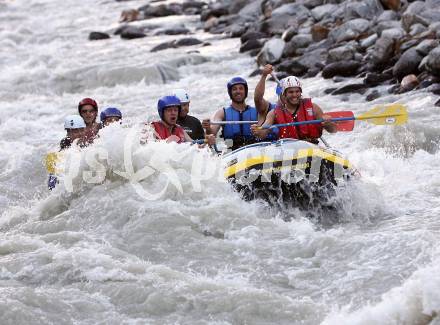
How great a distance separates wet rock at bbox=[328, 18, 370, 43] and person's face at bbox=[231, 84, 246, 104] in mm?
8374

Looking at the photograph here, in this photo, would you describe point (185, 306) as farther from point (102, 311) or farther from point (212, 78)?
point (212, 78)

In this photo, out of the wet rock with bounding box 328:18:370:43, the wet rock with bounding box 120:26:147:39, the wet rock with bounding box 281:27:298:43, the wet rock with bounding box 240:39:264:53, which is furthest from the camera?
the wet rock with bounding box 120:26:147:39

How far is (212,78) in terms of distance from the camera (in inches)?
756

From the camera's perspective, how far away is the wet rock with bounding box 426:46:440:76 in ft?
45.4

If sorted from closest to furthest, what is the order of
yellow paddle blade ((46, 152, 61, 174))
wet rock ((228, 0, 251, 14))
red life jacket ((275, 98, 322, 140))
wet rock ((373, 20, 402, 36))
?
red life jacket ((275, 98, 322, 140))
yellow paddle blade ((46, 152, 61, 174))
wet rock ((373, 20, 402, 36))
wet rock ((228, 0, 251, 14))

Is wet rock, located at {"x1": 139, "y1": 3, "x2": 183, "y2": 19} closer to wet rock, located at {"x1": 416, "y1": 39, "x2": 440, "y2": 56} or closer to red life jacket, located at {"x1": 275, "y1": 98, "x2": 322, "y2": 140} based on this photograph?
wet rock, located at {"x1": 416, "y1": 39, "x2": 440, "y2": 56}

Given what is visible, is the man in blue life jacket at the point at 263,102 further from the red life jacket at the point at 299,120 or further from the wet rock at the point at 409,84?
the wet rock at the point at 409,84

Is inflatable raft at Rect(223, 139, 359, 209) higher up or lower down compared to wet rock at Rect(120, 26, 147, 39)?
lower down

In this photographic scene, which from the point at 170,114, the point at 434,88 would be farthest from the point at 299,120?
the point at 434,88

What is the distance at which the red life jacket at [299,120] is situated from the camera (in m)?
9.30

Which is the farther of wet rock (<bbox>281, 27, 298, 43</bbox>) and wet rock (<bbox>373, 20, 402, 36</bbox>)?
wet rock (<bbox>281, 27, 298, 43</bbox>)

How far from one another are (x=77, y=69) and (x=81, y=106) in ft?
33.2

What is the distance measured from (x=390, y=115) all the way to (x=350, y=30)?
898 cm

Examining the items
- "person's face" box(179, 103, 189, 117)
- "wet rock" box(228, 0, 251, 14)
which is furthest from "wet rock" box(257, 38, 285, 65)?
"person's face" box(179, 103, 189, 117)
